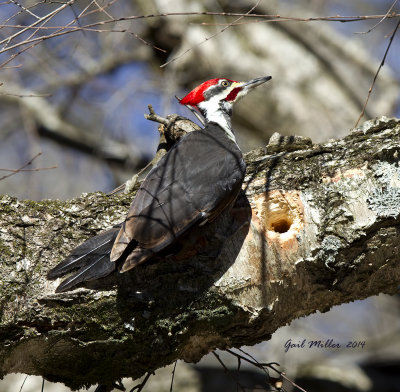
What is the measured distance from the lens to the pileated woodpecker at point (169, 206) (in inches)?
95.8

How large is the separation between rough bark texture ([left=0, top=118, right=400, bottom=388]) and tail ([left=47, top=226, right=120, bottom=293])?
4 centimetres

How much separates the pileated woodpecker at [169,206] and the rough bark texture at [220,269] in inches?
2.8

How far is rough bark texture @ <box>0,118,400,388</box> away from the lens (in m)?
2.39

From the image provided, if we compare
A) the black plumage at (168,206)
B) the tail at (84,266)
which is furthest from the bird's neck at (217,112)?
the tail at (84,266)

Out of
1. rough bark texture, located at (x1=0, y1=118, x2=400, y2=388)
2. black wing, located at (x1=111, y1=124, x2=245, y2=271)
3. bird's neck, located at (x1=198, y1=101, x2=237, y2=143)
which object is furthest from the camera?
bird's neck, located at (x1=198, y1=101, x2=237, y2=143)

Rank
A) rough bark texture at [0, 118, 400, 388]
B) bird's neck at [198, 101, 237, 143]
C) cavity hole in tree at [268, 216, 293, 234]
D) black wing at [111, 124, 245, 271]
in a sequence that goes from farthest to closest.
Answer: bird's neck at [198, 101, 237, 143]
cavity hole in tree at [268, 216, 293, 234]
black wing at [111, 124, 245, 271]
rough bark texture at [0, 118, 400, 388]

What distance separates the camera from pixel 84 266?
7.98ft

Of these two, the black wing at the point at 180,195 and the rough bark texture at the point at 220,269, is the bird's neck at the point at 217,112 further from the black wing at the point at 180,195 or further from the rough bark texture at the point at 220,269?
the rough bark texture at the point at 220,269

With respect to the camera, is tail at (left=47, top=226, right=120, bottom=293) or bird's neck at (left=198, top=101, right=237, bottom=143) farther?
bird's neck at (left=198, top=101, right=237, bottom=143)

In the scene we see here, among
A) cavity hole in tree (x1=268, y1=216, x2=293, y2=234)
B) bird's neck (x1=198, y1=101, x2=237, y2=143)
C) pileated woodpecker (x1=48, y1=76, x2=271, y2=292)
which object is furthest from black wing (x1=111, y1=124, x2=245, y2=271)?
bird's neck (x1=198, y1=101, x2=237, y2=143)

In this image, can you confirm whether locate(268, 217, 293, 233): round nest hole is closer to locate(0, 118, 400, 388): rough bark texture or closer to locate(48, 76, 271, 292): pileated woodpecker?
locate(0, 118, 400, 388): rough bark texture

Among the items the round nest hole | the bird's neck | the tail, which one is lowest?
the tail

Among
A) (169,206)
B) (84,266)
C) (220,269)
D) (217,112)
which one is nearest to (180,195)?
(169,206)

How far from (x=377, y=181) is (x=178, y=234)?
942mm
